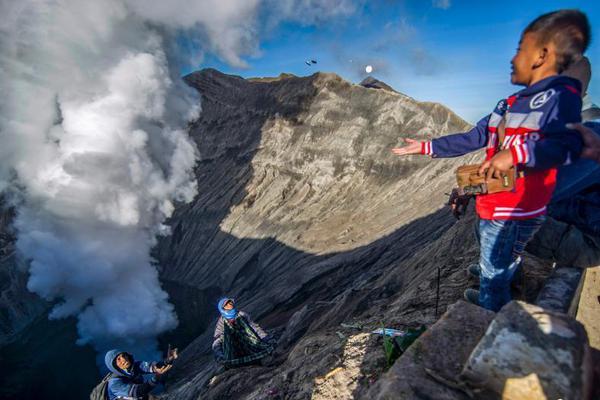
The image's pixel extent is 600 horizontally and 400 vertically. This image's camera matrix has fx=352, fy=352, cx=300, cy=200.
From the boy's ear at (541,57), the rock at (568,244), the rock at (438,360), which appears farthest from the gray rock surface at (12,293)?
the boy's ear at (541,57)

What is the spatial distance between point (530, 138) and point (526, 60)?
634 millimetres

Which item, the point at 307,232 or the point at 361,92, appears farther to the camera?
the point at 361,92

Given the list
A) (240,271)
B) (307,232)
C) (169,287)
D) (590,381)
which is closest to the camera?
(590,381)

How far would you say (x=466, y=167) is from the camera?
2.82m

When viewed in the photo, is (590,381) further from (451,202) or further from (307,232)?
(307,232)

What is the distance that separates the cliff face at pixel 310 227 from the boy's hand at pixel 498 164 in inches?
80.0

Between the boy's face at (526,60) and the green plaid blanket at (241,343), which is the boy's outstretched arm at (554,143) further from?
the green plaid blanket at (241,343)

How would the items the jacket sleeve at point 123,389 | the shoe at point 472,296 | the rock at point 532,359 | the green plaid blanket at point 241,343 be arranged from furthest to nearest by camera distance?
the green plaid blanket at point 241,343 < the jacket sleeve at point 123,389 < the shoe at point 472,296 < the rock at point 532,359

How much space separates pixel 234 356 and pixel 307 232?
736 inches

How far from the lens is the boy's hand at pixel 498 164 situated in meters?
2.35

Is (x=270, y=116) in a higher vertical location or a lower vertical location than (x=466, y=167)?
higher

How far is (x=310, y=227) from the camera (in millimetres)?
27969

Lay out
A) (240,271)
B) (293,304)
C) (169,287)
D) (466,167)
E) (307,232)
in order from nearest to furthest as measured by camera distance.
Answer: (466,167) → (293,304) → (307,232) → (240,271) → (169,287)

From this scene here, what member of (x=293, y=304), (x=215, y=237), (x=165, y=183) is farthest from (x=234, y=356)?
(x=165, y=183)
